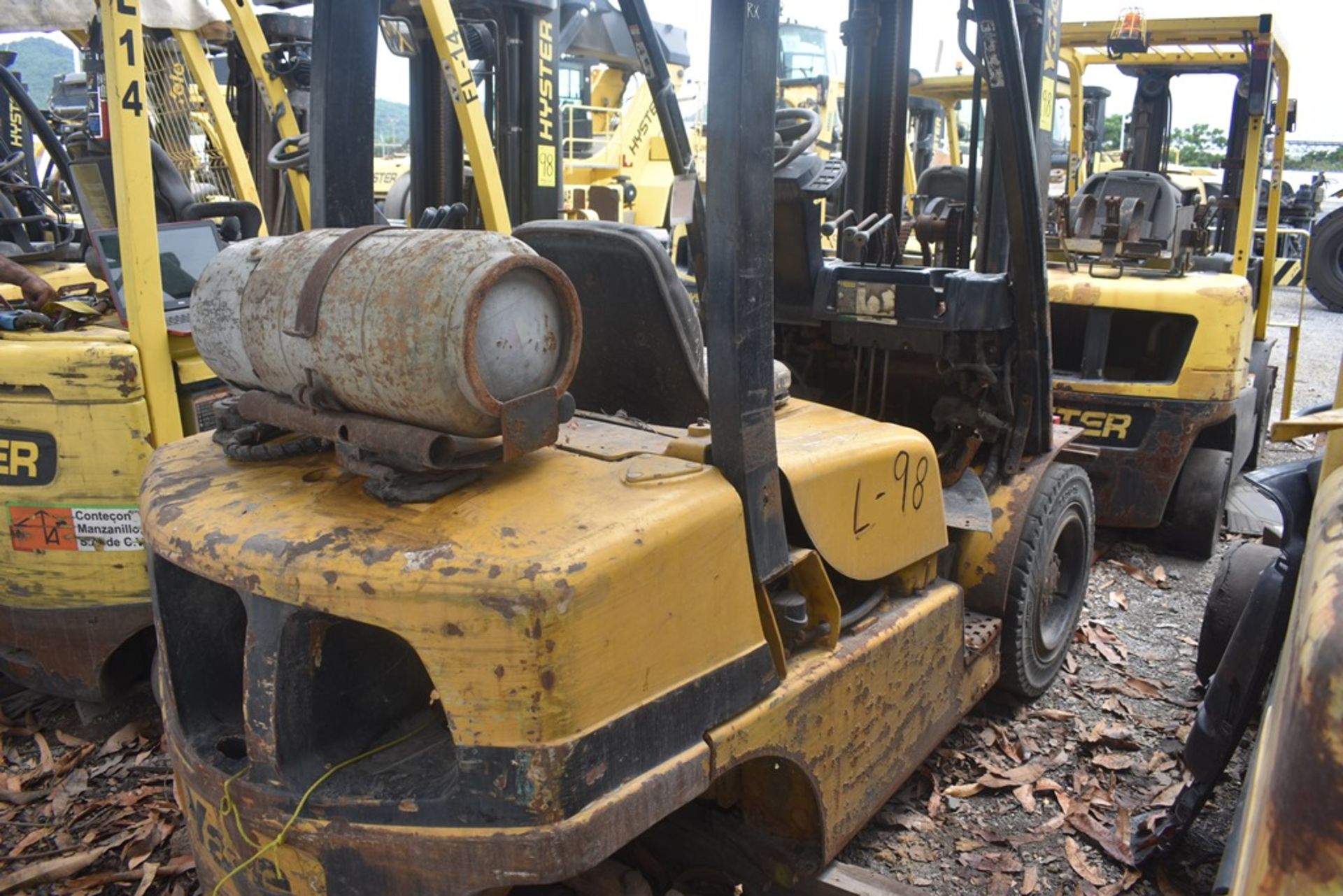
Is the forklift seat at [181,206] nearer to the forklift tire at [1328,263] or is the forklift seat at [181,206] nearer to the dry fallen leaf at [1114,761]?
the dry fallen leaf at [1114,761]

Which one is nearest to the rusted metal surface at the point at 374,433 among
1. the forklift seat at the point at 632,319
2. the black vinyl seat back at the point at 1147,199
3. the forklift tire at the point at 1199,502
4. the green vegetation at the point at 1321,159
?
the forklift seat at the point at 632,319

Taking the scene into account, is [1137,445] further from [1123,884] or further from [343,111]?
[343,111]

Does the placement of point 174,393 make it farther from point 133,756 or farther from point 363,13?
point 363,13

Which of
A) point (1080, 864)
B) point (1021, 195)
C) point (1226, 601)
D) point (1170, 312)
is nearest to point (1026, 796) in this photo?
point (1080, 864)

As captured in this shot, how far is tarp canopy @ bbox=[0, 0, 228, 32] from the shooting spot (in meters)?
5.57

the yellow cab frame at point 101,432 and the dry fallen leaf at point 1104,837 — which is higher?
the yellow cab frame at point 101,432

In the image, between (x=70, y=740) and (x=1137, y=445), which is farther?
(x=1137, y=445)

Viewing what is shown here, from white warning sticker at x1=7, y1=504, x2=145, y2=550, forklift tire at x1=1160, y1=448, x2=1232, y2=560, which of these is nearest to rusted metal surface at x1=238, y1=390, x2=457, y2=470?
white warning sticker at x1=7, y1=504, x2=145, y2=550

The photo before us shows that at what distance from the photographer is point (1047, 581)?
4004 mm

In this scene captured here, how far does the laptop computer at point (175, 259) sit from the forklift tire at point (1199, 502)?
4.72 m

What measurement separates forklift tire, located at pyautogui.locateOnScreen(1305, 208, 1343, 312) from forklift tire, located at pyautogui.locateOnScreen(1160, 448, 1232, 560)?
12535 millimetres

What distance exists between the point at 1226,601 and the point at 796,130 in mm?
2140

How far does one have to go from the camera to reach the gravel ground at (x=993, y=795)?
3.13m

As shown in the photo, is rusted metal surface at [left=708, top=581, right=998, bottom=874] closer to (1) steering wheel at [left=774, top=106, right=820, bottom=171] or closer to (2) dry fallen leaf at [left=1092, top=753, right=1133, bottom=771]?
(2) dry fallen leaf at [left=1092, top=753, right=1133, bottom=771]
